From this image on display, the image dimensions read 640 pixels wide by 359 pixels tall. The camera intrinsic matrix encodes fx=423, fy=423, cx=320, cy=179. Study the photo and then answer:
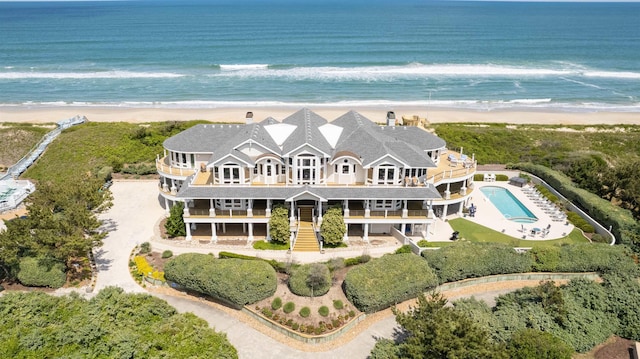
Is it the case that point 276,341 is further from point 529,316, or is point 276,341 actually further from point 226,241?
point 529,316

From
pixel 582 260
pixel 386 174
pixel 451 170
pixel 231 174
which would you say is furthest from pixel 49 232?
pixel 582 260

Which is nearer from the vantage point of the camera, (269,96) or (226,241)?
(226,241)

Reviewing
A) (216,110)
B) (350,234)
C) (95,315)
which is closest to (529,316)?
(350,234)

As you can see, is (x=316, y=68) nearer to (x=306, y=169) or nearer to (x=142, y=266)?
(x=306, y=169)

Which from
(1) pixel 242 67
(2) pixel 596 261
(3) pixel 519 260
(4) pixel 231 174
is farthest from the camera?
(1) pixel 242 67

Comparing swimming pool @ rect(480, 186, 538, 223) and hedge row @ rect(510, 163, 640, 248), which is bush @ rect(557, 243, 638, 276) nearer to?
hedge row @ rect(510, 163, 640, 248)

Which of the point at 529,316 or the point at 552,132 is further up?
the point at 552,132
